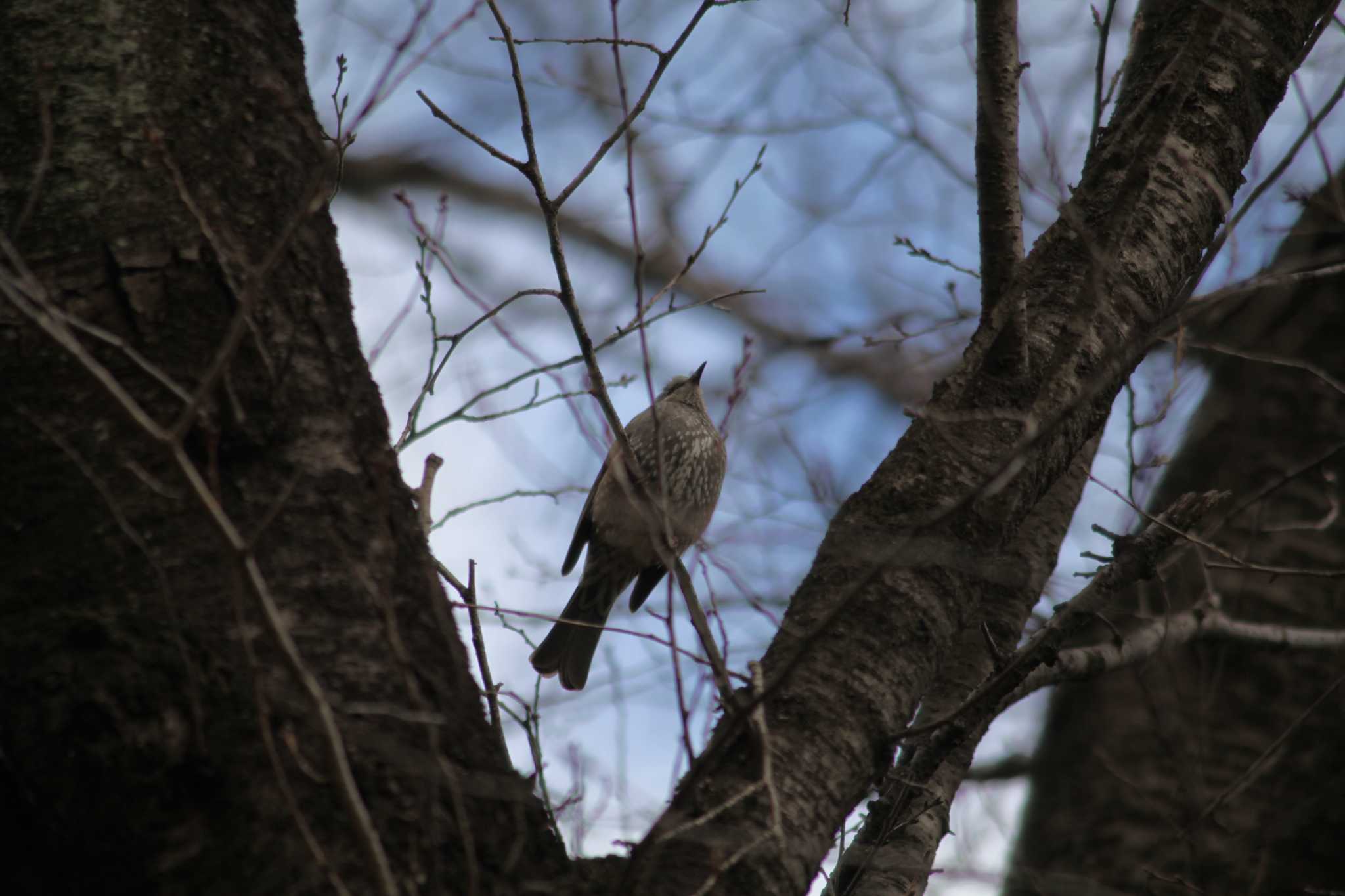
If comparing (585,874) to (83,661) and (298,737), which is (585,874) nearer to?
(298,737)

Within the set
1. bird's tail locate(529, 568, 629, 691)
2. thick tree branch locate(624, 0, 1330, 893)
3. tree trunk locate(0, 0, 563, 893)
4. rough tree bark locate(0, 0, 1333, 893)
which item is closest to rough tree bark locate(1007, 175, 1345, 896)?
bird's tail locate(529, 568, 629, 691)

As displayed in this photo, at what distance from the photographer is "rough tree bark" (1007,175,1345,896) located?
4695 mm

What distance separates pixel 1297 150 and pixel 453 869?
4.78 ft

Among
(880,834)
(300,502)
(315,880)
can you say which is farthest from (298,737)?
(880,834)

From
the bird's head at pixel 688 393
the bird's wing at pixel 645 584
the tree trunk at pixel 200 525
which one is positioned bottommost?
the tree trunk at pixel 200 525

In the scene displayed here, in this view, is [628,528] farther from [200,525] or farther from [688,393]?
[200,525]

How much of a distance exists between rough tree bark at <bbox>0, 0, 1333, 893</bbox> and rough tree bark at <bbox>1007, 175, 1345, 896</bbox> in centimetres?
246

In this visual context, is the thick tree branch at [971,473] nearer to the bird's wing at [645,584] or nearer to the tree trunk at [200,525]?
the tree trunk at [200,525]

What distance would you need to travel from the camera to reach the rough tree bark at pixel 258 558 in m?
1.42

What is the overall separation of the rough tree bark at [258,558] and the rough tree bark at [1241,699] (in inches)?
96.9

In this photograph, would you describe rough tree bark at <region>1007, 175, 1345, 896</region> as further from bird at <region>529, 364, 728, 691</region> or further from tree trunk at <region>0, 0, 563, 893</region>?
tree trunk at <region>0, 0, 563, 893</region>

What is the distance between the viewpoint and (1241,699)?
16.9 feet

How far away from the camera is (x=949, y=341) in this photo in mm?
5688

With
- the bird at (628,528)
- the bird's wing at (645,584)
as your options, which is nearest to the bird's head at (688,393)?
the bird at (628,528)
